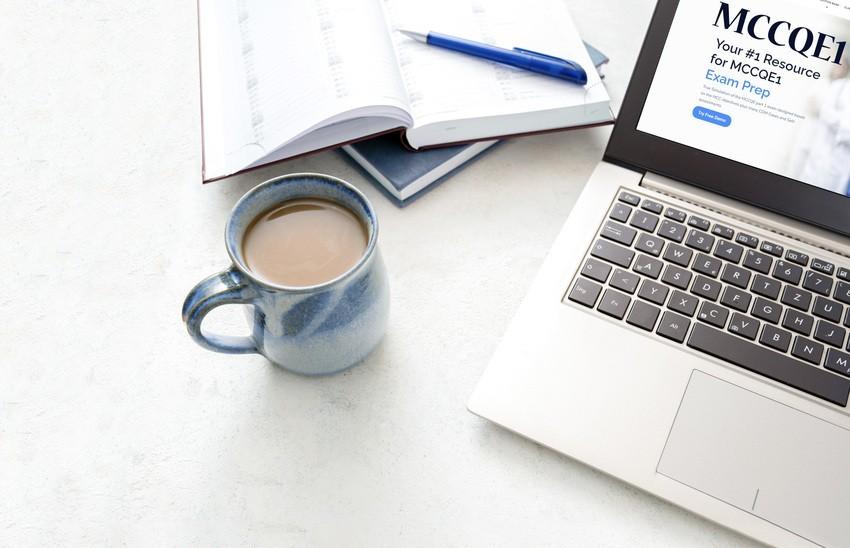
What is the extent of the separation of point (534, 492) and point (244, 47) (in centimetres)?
48

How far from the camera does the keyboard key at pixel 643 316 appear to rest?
1.85 ft

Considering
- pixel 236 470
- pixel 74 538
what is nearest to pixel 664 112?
pixel 236 470

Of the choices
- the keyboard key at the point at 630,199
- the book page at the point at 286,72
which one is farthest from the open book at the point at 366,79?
the keyboard key at the point at 630,199

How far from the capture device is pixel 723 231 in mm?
608

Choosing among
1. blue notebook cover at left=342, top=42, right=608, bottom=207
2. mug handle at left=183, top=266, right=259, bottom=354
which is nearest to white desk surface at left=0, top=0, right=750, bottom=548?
blue notebook cover at left=342, top=42, right=608, bottom=207

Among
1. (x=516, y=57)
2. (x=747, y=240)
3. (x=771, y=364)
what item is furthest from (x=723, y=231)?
(x=516, y=57)

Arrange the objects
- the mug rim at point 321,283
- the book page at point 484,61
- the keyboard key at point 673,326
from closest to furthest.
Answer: the mug rim at point 321,283 < the keyboard key at point 673,326 < the book page at point 484,61

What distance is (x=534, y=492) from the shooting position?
529 mm

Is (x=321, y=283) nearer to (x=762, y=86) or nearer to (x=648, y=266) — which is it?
(x=648, y=266)

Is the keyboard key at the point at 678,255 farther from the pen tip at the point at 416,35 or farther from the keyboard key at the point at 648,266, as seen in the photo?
the pen tip at the point at 416,35

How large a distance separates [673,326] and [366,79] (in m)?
0.33

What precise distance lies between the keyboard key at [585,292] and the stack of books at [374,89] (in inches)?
6.8

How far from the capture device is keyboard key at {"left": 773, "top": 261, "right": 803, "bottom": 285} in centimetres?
58

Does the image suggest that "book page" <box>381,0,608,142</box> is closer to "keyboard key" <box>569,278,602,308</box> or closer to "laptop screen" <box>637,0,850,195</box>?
"laptop screen" <box>637,0,850,195</box>
